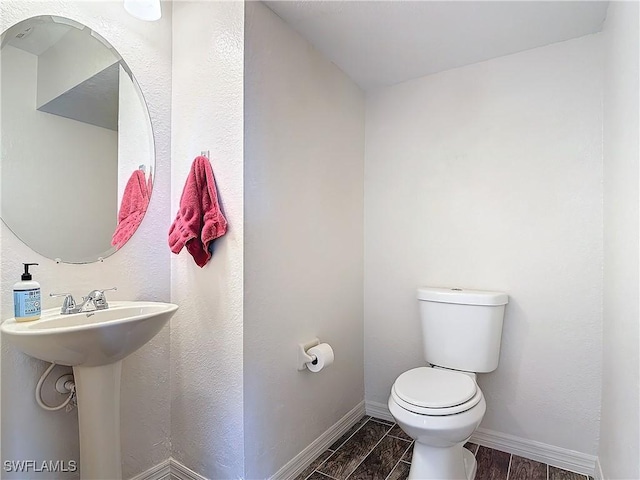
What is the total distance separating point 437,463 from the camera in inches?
59.6

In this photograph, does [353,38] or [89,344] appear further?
[353,38]

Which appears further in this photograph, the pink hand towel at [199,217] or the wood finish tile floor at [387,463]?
the wood finish tile floor at [387,463]

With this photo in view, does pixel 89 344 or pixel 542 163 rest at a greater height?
pixel 542 163

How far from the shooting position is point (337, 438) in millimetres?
2029

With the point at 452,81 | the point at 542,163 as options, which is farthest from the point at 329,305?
the point at 452,81

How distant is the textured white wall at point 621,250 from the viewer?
3.72ft

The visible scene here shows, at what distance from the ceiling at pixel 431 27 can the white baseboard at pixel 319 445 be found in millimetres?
2022

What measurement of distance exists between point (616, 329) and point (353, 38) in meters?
1.69

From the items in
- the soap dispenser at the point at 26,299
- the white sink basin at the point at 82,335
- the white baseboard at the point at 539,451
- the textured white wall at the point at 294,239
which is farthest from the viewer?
the white baseboard at the point at 539,451

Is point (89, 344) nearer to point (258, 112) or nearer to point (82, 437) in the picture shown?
point (82, 437)

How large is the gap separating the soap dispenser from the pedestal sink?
0.10 ft

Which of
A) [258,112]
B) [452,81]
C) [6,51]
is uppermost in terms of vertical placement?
[452,81]

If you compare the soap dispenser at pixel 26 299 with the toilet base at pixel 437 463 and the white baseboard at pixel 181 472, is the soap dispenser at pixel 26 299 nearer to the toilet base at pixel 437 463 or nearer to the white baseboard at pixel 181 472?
the white baseboard at pixel 181 472
